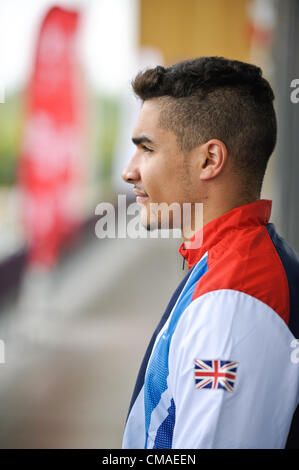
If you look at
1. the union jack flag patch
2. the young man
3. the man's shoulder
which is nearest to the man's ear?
the young man

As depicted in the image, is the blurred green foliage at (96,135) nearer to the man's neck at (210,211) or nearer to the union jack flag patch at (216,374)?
the man's neck at (210,211)

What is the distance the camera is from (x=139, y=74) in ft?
3.69

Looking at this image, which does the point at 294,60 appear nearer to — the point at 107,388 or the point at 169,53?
the point at 107,388

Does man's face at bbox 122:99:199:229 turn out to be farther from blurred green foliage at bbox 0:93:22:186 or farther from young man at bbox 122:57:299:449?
blurred green foliage at bbox 0:93:22:186

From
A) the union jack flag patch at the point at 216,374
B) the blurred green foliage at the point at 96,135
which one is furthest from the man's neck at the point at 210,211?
the blurred green foliage at the point at 96,135

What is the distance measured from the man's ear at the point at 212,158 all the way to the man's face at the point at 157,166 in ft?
0.11

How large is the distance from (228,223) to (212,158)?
0.41 feet

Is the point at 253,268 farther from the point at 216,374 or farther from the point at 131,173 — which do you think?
the point at 131,173

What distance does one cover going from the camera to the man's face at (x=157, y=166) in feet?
3.44

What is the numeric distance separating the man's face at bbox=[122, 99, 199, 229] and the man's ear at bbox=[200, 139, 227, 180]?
0.03m

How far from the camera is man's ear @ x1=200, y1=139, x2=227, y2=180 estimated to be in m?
1.02

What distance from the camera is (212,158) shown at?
1.03 meters
